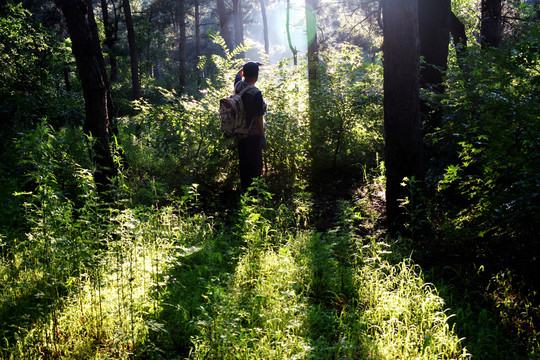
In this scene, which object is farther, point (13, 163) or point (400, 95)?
point (13, 163)

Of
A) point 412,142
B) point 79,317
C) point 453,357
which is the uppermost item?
point 412,142

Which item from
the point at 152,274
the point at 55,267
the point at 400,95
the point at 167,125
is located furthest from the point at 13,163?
the point at 400,95

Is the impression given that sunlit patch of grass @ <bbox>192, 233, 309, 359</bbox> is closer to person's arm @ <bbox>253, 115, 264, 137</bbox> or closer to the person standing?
the person standing

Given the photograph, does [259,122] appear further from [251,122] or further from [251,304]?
[251,304]

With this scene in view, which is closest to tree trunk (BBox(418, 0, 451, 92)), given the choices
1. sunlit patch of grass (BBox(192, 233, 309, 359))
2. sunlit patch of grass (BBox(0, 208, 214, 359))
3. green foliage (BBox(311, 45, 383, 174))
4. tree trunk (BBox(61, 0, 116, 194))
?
green foliage (BBox(311, 45, 383, 174))

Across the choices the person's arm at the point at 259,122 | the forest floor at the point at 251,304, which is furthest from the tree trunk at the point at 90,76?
the person's arm at the point at 259,122

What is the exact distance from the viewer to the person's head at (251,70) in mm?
5723

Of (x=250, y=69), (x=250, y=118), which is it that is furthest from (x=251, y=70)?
(x=250, y=118)

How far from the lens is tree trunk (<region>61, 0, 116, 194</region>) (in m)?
4.91

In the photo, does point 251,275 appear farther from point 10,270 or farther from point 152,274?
point 10,270

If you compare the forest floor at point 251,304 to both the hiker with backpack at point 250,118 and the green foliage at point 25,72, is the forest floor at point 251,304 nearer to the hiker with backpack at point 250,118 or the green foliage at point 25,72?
the hiker with backpack at point 250,118

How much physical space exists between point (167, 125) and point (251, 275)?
4915 millimetres

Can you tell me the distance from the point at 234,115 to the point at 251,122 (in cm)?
31

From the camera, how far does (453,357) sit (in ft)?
9.18
